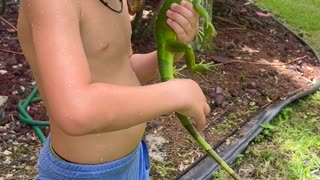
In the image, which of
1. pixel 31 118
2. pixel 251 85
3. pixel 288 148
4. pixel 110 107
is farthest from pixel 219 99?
pixel 110 107

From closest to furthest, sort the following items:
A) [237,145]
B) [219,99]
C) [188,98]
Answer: [188,98], [237,145], [219,99]

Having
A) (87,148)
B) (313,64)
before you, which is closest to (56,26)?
(87,148)

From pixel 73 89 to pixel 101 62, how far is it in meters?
0.35

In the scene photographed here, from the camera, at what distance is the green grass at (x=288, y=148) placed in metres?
3.28

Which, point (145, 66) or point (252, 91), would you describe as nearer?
point (145, 66)

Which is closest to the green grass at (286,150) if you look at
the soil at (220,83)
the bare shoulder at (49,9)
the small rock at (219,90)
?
the soil at (220,83)

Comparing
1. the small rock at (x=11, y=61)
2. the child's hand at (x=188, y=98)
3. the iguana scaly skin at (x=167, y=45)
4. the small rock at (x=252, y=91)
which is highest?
the child's hand at (x=188, y=98)

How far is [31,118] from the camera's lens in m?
3.51

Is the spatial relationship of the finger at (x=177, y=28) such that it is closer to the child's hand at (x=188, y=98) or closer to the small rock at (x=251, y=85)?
the child's hand at (x=188, y=98)

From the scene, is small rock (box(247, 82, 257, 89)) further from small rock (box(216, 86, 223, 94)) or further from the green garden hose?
the green garden hose

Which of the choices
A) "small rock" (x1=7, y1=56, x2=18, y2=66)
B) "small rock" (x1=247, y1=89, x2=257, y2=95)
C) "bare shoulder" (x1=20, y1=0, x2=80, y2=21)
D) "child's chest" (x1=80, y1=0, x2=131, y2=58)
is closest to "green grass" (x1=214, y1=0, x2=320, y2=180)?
"small rock" (x1=247, y1=89, x2=257, y2=95)

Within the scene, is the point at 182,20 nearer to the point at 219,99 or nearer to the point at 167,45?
the point at 167,45

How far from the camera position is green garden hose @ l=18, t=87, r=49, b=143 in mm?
3371

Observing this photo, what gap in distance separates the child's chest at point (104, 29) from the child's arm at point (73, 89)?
10 centimetres
